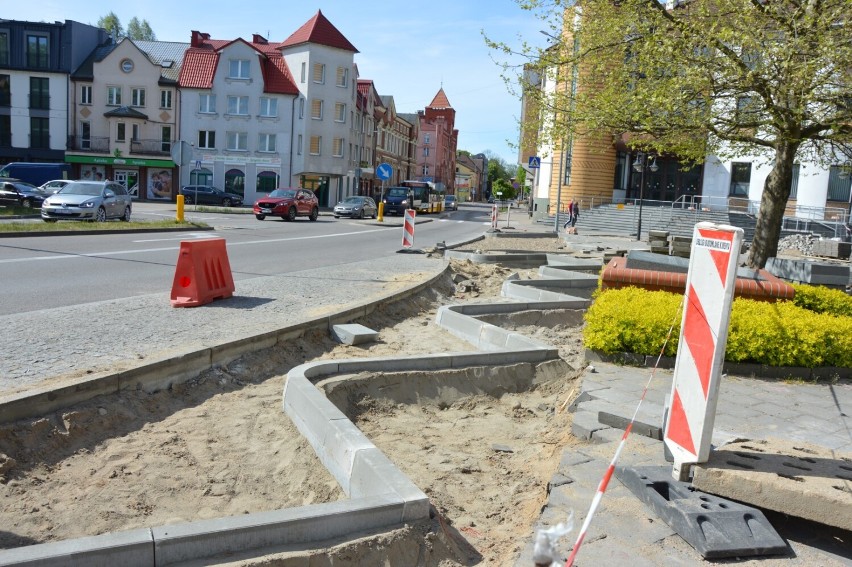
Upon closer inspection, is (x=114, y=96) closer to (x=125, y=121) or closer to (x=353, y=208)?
(x=125, y=121)

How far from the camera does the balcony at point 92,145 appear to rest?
2208 inches

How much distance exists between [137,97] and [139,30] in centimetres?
3835

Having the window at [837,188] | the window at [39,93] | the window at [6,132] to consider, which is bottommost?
the window at [837,188]

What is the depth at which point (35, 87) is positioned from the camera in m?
56.1

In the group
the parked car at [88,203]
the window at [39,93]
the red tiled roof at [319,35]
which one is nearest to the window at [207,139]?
the red tiled roof at [319,35]

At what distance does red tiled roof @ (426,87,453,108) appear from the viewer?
132750 mm

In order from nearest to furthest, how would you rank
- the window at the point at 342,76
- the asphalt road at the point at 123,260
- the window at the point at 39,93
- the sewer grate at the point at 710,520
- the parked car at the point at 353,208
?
the sewer grate at the point at 710,520 → the asphalt road at the point at 123,260 → the parked car at the point at 353,208 → the window at the point at 39,93 → the window at the point at 342,76

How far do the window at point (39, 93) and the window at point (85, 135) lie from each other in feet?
9.29

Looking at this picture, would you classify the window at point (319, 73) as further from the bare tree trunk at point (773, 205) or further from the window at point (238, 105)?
the bare tree trunk at point (773, 205)

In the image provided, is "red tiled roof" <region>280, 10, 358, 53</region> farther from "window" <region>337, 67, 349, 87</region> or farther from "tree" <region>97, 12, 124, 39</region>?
"tree" <region>97, 12, 124, 39</region>

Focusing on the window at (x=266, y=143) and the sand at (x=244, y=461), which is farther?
the window at (x=266, y=143)

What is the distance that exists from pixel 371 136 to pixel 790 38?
67345 millimetres

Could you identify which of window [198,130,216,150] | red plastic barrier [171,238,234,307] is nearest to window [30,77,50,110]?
window [198,130,216,150]

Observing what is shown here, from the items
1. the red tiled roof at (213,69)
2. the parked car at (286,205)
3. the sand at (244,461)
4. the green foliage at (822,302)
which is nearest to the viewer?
the sand at (244,461)
